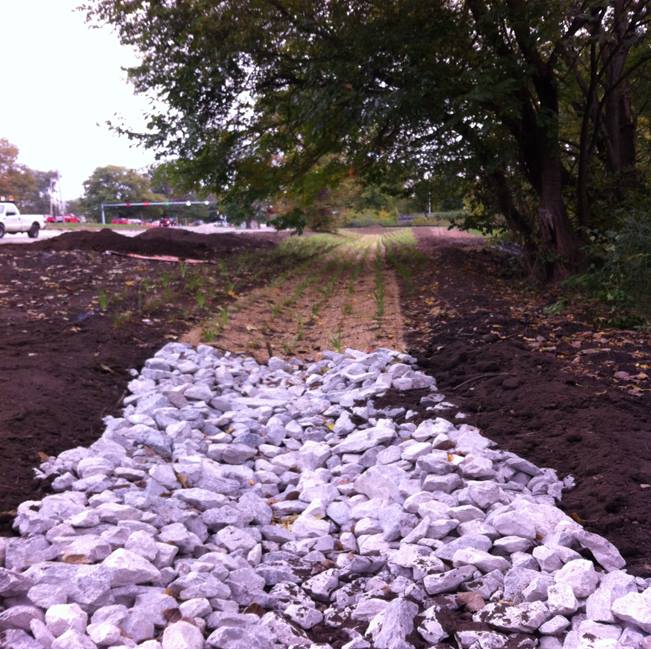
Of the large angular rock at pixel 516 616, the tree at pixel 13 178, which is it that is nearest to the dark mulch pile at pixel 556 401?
the large angular rock at pixel 516 616

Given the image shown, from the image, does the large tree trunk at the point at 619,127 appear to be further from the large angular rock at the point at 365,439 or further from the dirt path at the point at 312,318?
the large angular rock at the point at 365,439

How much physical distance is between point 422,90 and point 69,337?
6.84 meters

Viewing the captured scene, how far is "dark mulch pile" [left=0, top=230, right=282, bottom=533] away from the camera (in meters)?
4.48

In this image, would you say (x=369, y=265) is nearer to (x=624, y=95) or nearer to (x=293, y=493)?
(x=624, y=95)

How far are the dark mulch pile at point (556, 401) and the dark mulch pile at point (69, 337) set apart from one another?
2.61 metres

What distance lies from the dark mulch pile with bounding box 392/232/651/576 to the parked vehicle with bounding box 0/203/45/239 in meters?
21.3

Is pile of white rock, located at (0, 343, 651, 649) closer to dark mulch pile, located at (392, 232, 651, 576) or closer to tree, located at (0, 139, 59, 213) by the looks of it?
dark mulch pile, located at (392, 232, 651, 576)

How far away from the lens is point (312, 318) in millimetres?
10117

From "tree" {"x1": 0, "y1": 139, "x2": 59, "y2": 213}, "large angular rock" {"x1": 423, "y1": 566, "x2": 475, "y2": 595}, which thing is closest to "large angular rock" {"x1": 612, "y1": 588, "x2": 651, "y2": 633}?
"large angular rock" {"x1": 423, "y1": 566, "x2": 475, "y2": 595}

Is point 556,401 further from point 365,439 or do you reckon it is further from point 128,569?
point 128,569

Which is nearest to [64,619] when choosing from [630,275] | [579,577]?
[579,577]

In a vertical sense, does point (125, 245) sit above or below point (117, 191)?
below

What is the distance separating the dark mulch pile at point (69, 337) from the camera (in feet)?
14.7

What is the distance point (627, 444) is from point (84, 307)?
6.68 meters
